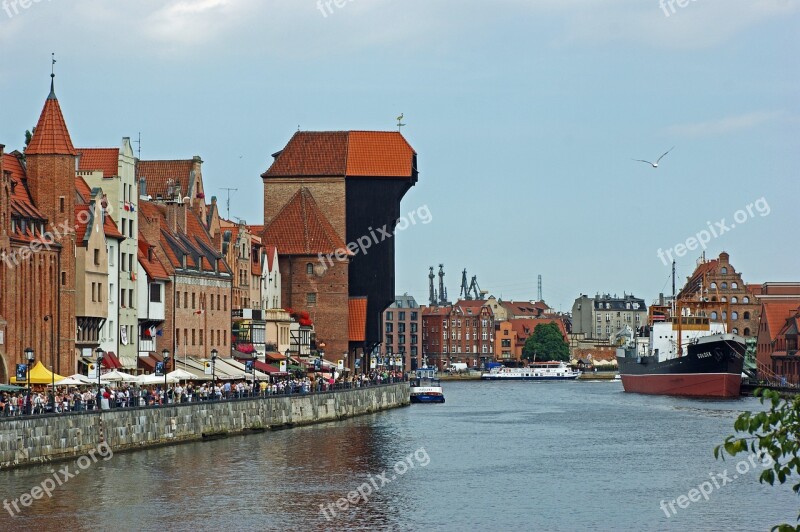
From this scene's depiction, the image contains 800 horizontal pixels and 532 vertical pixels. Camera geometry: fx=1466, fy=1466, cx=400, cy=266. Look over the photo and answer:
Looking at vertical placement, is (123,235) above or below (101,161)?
below

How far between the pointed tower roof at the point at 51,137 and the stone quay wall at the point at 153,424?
14.4 meters

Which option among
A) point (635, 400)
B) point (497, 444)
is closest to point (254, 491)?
point (497, 444)

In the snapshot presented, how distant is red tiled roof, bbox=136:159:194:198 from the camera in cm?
12119

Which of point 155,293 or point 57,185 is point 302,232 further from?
point 57,185

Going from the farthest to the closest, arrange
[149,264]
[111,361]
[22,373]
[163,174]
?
[163,174] → [149,264] → [111,361] → [22,373]

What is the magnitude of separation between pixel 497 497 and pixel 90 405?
722 inches

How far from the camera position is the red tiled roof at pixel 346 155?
143 meters

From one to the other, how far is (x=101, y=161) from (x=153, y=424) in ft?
88.4

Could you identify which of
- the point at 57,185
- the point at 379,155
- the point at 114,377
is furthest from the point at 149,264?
the point at 379,155
